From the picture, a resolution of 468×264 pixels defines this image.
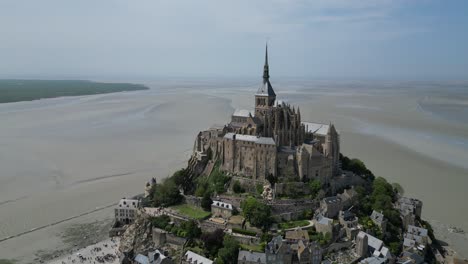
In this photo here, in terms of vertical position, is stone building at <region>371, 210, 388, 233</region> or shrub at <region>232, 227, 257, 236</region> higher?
stone building at <region>371, 210, 388, 233</region>

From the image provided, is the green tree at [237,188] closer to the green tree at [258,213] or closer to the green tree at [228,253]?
the green tree at [258,213]

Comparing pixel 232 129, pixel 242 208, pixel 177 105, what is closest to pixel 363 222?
pixel 242 208

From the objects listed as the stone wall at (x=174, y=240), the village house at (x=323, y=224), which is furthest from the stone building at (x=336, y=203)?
the stone wall at (x=174, y=240)

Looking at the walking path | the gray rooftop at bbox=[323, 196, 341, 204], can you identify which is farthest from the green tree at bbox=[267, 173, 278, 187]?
the walking path

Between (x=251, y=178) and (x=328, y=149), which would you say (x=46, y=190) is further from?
(x=328, y=149)

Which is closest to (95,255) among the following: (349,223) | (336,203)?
(336,203)

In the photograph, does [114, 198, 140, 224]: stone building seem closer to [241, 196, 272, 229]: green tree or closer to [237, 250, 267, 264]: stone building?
[241, 196, 272, 229]: green tree
